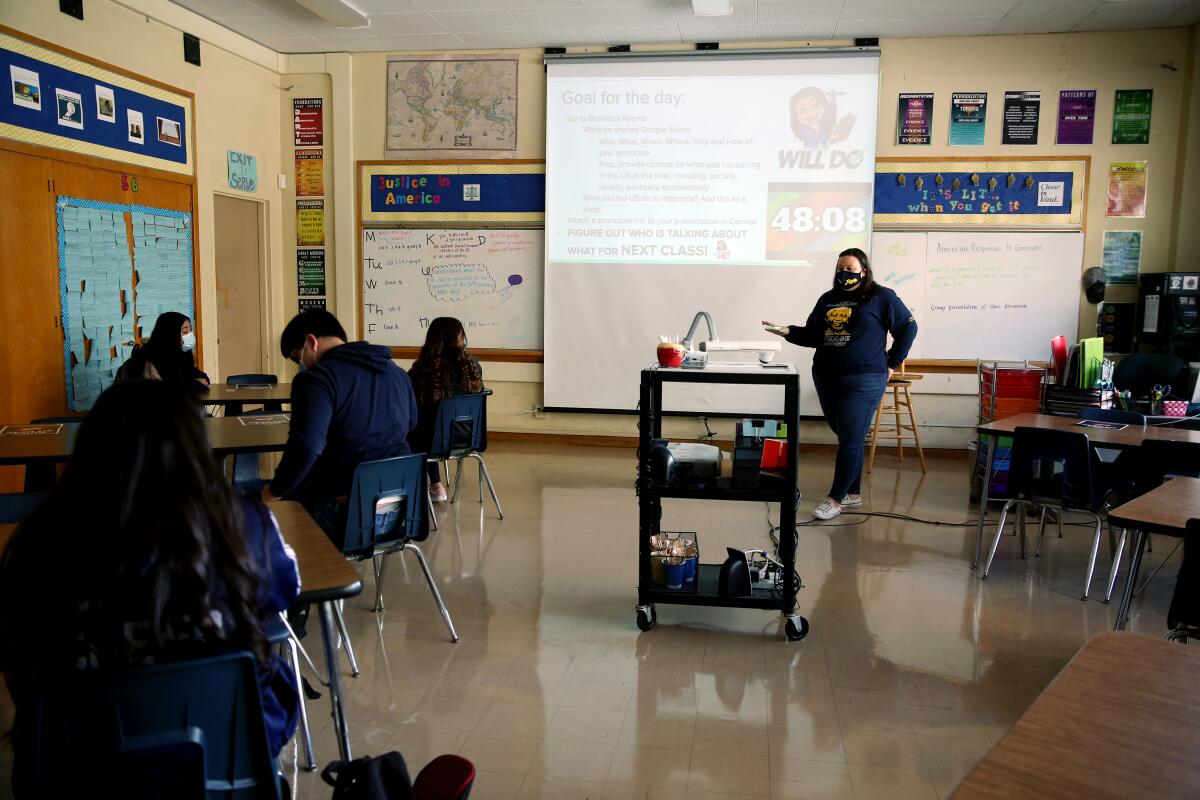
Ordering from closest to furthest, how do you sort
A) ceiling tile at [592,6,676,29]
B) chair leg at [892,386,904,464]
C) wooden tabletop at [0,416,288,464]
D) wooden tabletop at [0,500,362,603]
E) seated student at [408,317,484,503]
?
wooden tabletop at [0,500,362,603] → wooden tabletop at [0,416,288,464] → seated student at [408,317,484,503] → ceiling tile at [592,6,676,29] → chair leg at [892,386,904,464]

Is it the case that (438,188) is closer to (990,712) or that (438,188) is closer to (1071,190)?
(1071,190)

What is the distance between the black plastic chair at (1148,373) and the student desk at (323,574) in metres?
5.17

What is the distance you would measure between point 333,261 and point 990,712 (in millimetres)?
6330

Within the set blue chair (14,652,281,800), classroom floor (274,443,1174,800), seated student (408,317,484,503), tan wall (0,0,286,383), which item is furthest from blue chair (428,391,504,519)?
blue chair (14,652,281,800)

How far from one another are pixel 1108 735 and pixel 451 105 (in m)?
7.02

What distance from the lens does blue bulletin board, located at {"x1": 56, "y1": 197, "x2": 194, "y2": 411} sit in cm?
539

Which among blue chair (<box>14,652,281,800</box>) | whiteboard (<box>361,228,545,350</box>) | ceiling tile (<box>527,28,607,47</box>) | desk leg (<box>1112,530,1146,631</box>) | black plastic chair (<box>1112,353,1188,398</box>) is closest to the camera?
blue chair (<box>14,652,281,800</box>)

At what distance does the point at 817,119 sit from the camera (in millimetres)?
6863

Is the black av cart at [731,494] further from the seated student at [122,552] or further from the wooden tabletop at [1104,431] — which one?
Result: the seated student at [122,552]

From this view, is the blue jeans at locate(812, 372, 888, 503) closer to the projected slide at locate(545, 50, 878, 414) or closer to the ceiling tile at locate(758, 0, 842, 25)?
the projected slide at locate(545, 50, 878, 414)

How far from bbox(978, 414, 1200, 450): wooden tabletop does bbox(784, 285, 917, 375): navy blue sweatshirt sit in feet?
2.32

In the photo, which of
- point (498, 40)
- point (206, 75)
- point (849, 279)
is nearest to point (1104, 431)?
point (849, 279)

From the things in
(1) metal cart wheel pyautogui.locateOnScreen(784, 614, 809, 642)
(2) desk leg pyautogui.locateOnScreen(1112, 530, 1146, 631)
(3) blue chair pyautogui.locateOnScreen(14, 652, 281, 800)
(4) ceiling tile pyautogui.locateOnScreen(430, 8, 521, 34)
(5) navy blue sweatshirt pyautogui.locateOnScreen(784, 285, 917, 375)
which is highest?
(4) ceiling tile pyautogui.locateOnScreen(430, 8, 521, 34)

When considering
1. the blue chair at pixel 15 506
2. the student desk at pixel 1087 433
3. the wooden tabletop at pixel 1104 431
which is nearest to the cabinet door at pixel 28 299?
the blue chair at pixel 15 506
